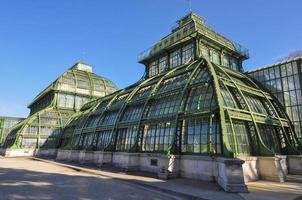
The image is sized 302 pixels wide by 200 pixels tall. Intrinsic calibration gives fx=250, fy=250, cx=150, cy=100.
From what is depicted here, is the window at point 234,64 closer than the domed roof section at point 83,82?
Yes

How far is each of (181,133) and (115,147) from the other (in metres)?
13.4

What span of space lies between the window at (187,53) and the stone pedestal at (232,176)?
2314 cm

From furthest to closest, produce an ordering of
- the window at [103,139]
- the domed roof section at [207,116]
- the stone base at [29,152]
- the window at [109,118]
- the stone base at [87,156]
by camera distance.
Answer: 1. the stone base at [29,152]
2. the window at [109,118]
3. the window at [103,139]
4. the stone base at [87,156]
5. the domed roof section at [207,116]

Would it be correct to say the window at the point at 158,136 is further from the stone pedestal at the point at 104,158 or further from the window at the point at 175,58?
the window at the point at 175,58

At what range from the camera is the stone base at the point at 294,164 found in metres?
28.1

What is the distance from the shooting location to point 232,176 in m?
19.0

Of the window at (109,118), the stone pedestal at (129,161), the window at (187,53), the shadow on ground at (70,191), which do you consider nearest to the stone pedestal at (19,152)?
the window at (109,118)

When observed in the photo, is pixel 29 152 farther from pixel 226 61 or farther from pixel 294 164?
pixel 294 164

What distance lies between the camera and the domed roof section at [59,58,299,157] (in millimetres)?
24594

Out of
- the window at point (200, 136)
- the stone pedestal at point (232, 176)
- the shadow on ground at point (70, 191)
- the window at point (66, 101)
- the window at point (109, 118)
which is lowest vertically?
the shadow on ground at point (70, 191)

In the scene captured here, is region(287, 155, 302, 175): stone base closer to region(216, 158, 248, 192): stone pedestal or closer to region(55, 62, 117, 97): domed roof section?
region(216, 158, 248, 192): stone pedestal

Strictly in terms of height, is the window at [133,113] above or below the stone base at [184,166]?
above

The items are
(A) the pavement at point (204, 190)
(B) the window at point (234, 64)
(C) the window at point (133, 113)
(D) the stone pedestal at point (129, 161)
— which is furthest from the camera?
(B) the window at point (234, 64)

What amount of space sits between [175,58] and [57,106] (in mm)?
41627
